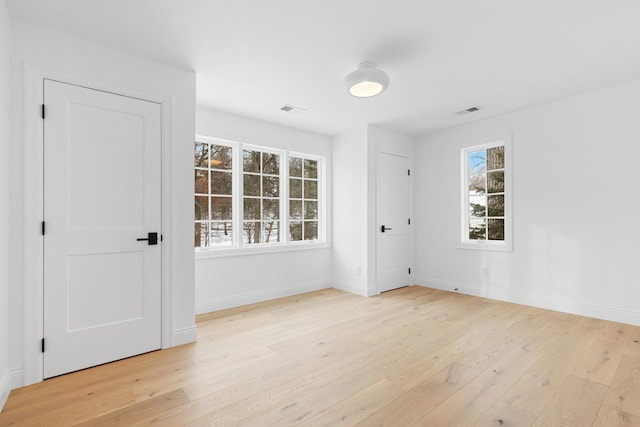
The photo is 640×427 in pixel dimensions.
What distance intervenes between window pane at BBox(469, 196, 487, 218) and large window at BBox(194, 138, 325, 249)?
7.53ft

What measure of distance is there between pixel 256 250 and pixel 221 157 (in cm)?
133

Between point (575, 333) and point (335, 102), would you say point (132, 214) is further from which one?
point (575, 333)

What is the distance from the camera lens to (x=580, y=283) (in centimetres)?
361

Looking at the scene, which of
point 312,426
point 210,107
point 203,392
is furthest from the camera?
point 210,107

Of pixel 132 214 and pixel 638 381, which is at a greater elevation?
pixel 132 214

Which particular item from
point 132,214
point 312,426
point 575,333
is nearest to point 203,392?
point 312,426

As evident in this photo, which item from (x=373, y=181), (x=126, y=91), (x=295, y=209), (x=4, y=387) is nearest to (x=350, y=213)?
(x=373, y=181)

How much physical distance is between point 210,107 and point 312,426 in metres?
3.55

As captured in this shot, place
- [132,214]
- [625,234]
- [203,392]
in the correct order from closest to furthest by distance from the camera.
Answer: [203,392]
[132,214]
[625,234]

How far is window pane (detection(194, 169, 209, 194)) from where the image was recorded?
392 cm

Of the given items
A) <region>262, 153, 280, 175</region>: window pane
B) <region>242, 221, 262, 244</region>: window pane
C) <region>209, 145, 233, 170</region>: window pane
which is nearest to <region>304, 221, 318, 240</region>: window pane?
<region>242, 221, 262, 244</region>: window pane

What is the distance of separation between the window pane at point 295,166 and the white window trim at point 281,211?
0.07 m

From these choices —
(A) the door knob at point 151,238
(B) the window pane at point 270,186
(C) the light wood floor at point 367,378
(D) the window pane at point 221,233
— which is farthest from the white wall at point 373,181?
(A) the door knob at point 151,238

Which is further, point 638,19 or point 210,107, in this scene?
point 210,107
